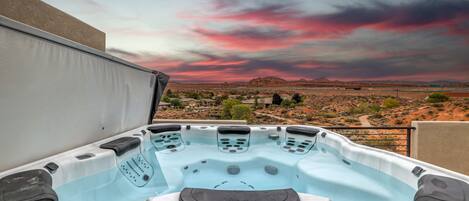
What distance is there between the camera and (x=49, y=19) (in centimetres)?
355

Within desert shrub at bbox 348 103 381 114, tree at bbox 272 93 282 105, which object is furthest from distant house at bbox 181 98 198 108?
desert shrub at bbox 348 103 381 114

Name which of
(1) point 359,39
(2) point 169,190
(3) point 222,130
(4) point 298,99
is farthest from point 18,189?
(4) point 298,99

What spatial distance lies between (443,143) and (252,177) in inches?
139

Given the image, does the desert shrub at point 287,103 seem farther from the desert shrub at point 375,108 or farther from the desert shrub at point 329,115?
the desert shrub at point 375,108

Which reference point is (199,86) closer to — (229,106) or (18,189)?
(229,106)

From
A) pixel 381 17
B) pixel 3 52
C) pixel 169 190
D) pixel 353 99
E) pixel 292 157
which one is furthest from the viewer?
pixel 353 99

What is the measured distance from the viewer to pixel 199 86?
9.07m

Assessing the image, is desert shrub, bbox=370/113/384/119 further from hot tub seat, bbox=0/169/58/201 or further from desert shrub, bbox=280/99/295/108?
hot tub seat, bbox=0/169/58/201

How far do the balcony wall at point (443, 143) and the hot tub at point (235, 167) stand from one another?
2043mm

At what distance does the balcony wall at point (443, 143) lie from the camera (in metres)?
4.57

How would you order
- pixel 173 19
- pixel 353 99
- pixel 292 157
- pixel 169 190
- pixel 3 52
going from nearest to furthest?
pixel 3 52, pixel 169 190, pixel 292 157, pixel 173 19, pixel 353 99

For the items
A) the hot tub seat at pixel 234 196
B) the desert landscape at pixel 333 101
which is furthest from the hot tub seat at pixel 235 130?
the desert landscape at pixel 333 101

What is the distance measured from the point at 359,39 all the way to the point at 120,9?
6.79 meters

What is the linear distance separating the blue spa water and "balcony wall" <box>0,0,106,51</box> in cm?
204
